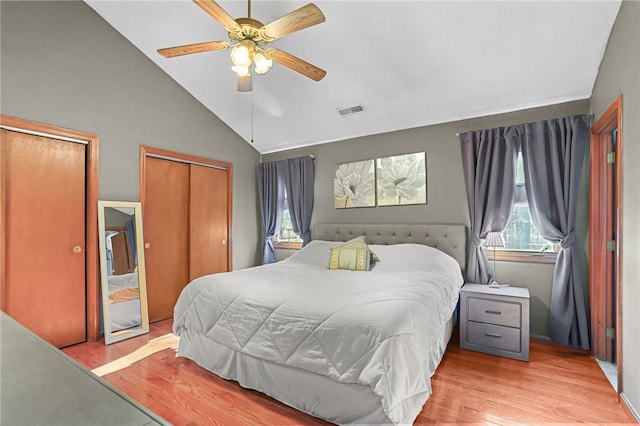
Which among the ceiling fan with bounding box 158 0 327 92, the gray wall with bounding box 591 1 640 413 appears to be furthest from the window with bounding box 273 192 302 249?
the gray wall with bounding box 591 1 640 413

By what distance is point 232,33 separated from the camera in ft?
6.78

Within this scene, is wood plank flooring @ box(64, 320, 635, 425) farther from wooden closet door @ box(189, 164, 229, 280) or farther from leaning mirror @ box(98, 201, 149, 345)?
wooden closet door @ box(189, 164, 229, 280)

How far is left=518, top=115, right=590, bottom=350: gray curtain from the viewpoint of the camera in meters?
2.86

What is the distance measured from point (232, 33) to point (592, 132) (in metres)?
3.16

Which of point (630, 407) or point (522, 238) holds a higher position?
point (522, 238)

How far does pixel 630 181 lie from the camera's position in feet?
6.44

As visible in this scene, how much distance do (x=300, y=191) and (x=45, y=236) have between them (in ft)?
9.75

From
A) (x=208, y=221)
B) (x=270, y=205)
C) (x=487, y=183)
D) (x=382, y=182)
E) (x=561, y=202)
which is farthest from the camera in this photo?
(x=270, y=205)

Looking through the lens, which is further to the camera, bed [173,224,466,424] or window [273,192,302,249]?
window [273,192,302,249]

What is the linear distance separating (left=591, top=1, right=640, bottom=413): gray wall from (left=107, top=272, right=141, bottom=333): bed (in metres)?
4.21

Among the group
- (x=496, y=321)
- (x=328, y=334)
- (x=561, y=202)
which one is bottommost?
(x=496, y=321)

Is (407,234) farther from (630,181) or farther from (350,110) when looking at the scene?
(630,181)

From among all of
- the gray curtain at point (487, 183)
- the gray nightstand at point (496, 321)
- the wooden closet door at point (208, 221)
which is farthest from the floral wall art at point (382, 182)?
the wooden closet door at point (208, 221)

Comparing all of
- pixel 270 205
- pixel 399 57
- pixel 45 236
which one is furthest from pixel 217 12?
pixel 270 205
